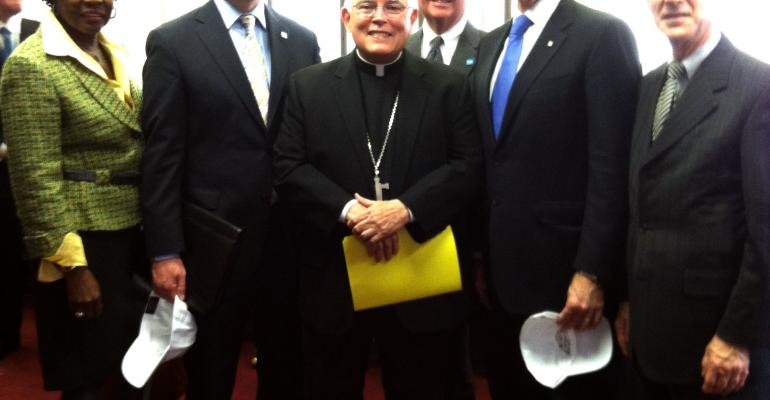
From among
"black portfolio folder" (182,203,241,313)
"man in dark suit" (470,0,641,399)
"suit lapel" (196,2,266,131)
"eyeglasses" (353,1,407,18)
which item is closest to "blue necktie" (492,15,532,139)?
"man in dark suit" (470,0,641,399)

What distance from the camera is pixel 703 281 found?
1615 millimetres

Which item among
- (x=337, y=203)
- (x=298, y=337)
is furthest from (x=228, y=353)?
(x=337, y=203)

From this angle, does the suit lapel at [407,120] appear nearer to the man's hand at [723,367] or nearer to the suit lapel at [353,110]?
the suit lapel at [353,110]

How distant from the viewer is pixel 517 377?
2.17m

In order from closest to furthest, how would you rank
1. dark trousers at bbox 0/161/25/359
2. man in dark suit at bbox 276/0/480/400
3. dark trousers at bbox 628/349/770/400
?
dark trousers at bbox 628/349/770/400
man in dark suit at bbox 276/0/480/400
dark trousers at bbox 0/161/25/359

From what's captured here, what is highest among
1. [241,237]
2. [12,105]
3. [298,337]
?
[12,105]

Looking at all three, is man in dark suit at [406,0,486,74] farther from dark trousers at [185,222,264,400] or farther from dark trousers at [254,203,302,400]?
dark trousers at [185,222,264,400]

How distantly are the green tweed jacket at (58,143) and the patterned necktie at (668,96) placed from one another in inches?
55.8

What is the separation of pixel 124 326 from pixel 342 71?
0.97 meters

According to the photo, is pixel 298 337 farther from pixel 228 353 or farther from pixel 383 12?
pixel 383 12

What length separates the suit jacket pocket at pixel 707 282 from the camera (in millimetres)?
1598

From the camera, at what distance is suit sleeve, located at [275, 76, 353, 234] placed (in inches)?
75.9

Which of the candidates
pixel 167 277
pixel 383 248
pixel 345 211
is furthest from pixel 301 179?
pixel 167 277

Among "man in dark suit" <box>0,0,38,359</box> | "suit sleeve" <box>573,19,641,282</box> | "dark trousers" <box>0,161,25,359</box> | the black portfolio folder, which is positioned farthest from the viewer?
"dark trousers" <box>0,161,25,359</box>
